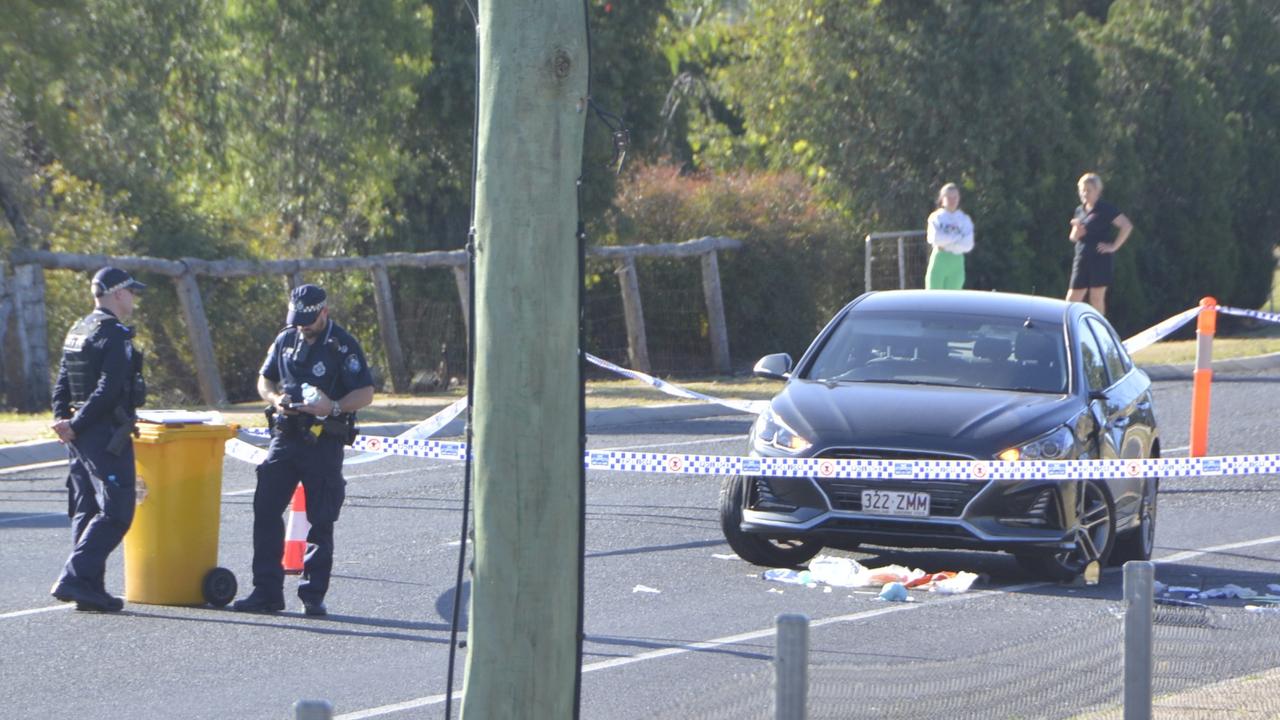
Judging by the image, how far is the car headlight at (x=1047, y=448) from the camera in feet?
31.0

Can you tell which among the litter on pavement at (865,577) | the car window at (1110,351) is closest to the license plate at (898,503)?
the litter on pavement at (865,577)

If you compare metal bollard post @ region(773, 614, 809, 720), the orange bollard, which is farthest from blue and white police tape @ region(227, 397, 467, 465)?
metal bollard post @ region(773, 614, 809, 720)

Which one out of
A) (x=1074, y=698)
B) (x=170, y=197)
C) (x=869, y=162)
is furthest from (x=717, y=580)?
(x=869, y=162)

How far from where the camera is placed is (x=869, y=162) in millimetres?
27469

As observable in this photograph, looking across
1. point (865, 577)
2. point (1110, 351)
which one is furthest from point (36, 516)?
point (1110, 351)

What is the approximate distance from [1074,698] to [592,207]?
1872 cm

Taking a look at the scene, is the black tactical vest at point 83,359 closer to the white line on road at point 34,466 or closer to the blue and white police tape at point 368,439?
the blue and white police tape at point 368,439

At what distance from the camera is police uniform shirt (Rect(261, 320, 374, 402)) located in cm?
904

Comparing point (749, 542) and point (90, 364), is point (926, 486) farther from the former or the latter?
point (90, 364)

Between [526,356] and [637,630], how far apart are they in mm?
4445

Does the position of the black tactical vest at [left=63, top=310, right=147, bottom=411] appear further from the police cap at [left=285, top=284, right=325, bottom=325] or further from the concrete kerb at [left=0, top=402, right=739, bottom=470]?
the concrete kerb at [left=0, top=402, right=739, bottom=470]

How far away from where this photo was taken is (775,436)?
9844 millimetres

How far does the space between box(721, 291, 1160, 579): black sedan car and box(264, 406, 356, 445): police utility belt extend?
220 centimetres

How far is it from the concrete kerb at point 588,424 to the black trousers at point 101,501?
6.37 meters
